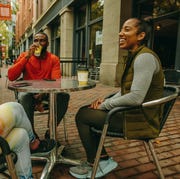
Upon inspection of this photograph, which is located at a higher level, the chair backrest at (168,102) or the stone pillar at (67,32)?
the stone pillar at (67,32)

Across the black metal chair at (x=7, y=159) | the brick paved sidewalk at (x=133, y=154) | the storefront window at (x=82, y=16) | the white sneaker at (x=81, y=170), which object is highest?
the storefront window at (x=82, y=16)

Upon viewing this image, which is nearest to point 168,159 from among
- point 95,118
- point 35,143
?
point 95,118

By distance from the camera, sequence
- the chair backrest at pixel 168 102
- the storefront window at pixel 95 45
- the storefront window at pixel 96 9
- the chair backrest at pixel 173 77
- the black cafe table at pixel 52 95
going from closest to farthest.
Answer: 1. the chair backrest at pixel 168 102
2. the black cafe table at pixel 52 95
3. the chair backrest at pixel 173 77
4. the storefront window at pixel 96 9
5. the storefront window at pixel 95 45

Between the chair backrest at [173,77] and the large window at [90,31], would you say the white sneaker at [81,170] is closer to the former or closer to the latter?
the chair backrest at [173,77]

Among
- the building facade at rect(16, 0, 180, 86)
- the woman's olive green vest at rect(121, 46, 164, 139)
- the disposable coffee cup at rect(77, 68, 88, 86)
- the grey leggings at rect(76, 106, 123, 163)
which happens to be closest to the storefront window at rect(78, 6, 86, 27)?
the building facade at rect(16, 0, 180, 86)

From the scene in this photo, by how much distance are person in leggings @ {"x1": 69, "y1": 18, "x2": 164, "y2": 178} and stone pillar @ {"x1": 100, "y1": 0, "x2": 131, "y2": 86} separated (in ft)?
20.9

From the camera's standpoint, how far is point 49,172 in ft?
7.36

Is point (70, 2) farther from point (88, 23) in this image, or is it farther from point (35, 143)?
point (35, 143)

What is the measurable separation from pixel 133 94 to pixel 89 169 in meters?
0.92

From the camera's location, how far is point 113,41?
8797 mm

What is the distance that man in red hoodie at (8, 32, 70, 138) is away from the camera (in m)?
2.80

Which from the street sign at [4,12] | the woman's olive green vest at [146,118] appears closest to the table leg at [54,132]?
the woman's olive green vest at [146,118]

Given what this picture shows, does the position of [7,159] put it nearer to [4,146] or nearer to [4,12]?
[4,146]

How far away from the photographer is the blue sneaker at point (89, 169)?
7.21 ft
